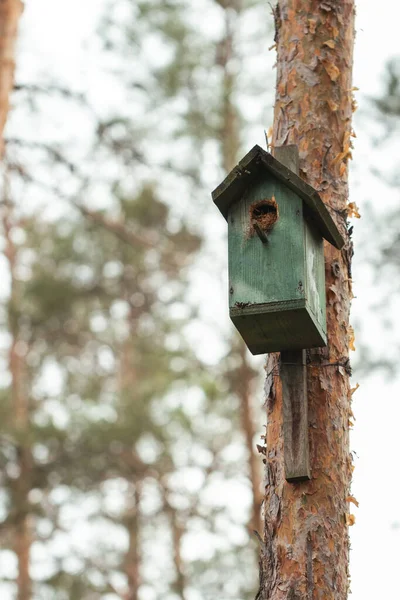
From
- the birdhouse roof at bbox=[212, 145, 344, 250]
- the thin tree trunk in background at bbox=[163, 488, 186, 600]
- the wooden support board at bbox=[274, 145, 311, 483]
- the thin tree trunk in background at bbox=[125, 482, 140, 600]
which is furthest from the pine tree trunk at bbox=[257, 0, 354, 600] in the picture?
the thin tree trunk in background at bbox=[125, 482, 140, 600]

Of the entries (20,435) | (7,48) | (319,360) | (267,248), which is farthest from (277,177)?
(20,435)

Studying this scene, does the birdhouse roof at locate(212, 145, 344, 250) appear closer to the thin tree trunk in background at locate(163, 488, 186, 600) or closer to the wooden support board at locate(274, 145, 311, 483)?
the wooden support board at locate(274, 145, 311, 483)

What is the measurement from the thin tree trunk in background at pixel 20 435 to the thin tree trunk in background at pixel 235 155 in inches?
100

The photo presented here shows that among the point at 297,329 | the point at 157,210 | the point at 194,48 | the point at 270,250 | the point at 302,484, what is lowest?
the point at 302,484

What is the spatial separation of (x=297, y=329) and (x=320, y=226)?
15.0 inches

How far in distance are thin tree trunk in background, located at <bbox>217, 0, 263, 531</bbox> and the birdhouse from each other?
251 inches

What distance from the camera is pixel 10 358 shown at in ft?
43.1

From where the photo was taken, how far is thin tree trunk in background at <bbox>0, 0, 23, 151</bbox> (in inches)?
280

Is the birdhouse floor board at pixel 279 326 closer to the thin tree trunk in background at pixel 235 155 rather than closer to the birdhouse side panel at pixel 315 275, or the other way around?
the birdhouse side panel at pixel 315 275

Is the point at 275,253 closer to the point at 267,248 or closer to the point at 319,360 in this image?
the point at 267,248

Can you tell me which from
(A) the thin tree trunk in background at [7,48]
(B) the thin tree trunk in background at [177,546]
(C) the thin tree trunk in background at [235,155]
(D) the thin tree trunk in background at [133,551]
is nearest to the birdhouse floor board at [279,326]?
(A) the thin tree trunk in background at [7,48]

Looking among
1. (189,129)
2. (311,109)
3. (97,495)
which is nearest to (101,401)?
(97,495)

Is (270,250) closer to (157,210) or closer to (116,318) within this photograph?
(157,210)

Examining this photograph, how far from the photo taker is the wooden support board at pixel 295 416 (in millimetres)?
2773
